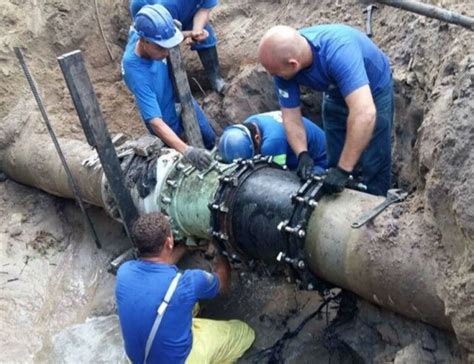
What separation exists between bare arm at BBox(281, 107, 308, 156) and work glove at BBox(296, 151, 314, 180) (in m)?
0.12

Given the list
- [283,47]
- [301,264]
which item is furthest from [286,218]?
[283,47]

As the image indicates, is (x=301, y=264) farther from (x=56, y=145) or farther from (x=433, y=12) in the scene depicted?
(x=56, y=145)

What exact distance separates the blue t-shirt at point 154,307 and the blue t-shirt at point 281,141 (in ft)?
4.51

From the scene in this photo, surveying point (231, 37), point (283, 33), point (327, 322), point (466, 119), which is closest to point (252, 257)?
point (327, 322)

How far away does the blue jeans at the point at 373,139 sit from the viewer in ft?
14.9

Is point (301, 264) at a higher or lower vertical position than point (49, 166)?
lower

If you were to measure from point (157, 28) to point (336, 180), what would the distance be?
2034 mm

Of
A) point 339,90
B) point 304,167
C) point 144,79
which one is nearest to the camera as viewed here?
point 304,167

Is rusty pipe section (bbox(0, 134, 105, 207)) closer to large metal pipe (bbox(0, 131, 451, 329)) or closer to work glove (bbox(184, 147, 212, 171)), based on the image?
large metal pipe (bbox(0, 131, 451, 329))

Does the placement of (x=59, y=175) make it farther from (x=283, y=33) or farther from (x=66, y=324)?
(x=283, y=33)

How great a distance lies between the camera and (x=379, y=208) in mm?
3621

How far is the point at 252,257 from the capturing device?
4.30 meters

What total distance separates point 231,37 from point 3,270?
3272 mm

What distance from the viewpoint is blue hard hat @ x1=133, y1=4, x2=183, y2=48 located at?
16.0 ft
